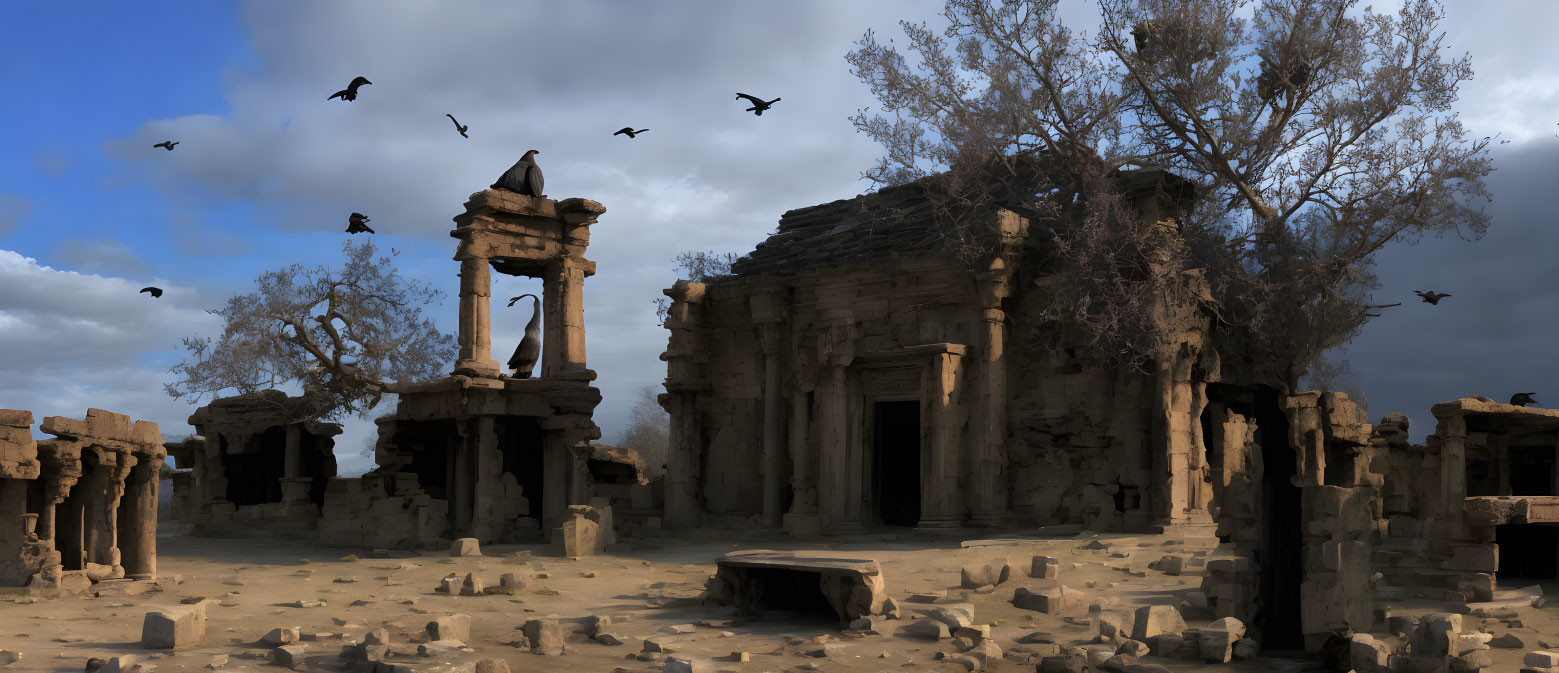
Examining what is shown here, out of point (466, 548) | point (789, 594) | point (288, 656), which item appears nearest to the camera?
point (288, 656)

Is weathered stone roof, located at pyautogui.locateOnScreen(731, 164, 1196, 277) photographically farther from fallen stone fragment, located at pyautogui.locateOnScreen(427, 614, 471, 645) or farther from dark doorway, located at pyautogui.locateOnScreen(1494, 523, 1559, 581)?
fallen stone fragment, located at pyautogui.locateOnScreen(427, 614, 471, 645)

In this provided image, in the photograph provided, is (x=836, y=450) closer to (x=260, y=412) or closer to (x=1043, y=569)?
(x=1043, y=569)

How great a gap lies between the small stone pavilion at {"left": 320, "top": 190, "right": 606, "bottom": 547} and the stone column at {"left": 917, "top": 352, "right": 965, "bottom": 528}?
5502 millimetres

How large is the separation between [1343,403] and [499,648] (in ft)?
40.7

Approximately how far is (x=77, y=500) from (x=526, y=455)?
9.02 metres

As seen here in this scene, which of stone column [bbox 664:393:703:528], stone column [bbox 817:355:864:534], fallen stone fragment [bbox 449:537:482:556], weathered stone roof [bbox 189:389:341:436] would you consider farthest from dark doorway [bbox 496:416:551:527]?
weathered stone roof [bbox 189:389:341:436]

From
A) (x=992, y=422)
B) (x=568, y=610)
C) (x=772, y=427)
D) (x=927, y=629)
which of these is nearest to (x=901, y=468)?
(x=772, y=427)

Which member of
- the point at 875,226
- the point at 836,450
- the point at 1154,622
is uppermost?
the point at 875,226

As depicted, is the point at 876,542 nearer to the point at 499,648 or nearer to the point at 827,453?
the point at 827,453

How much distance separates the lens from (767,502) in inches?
817

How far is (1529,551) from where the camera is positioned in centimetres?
1509

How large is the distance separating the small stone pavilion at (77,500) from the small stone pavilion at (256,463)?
35.9ft

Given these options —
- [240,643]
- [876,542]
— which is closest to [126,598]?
[240,643]

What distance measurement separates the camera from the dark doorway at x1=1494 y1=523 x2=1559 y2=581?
14.8 m
